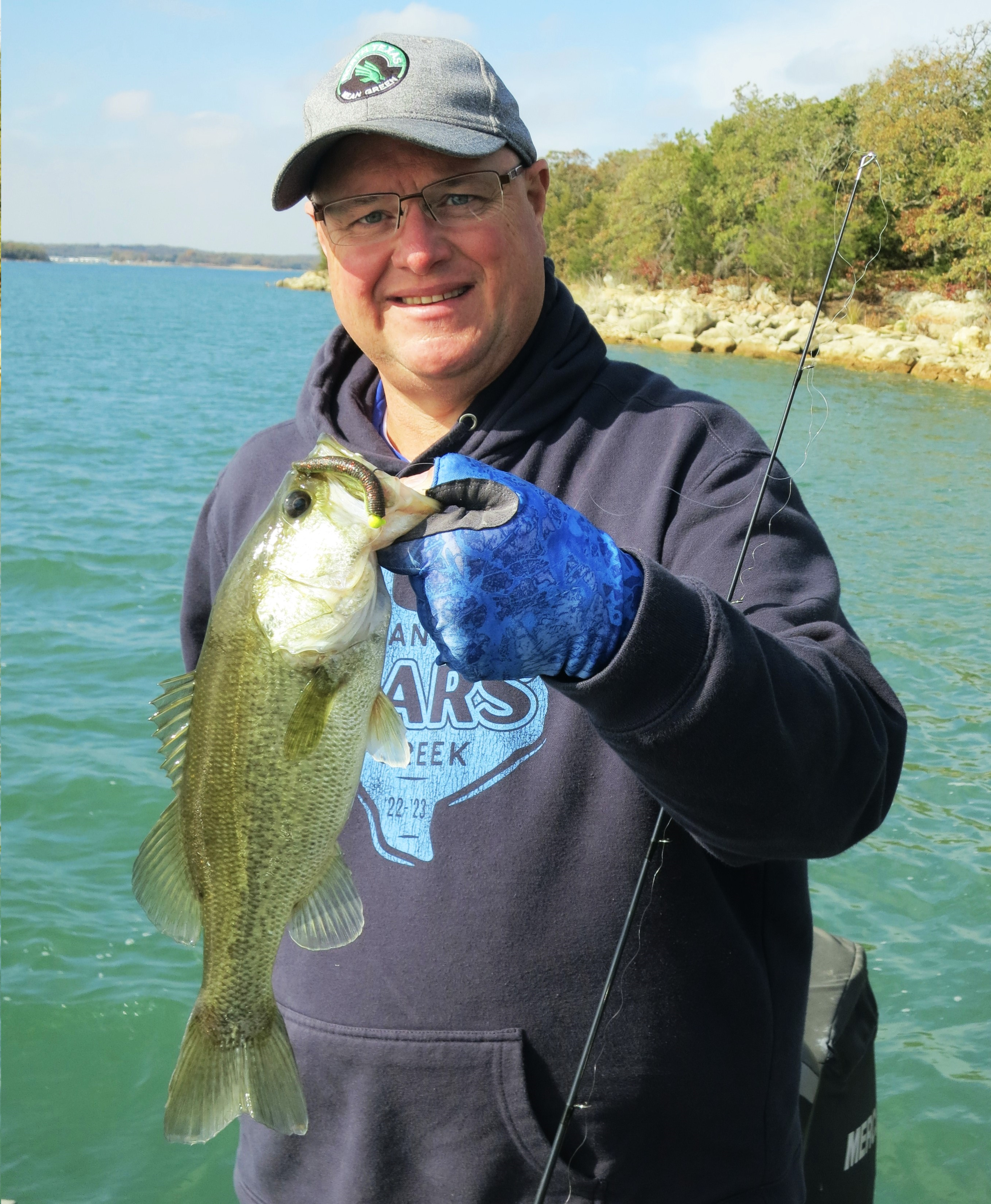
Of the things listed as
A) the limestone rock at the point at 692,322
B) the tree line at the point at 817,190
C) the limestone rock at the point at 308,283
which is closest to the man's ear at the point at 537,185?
the tree line at the point at 817,190

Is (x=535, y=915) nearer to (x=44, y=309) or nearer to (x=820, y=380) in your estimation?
(x=820, y=380)

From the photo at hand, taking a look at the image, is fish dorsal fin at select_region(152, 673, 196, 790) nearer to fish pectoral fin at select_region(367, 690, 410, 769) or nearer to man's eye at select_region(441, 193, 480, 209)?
fish pectoral fin at select_region(367, 690, 410, 769)

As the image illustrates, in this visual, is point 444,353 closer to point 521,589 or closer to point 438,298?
point 438,298

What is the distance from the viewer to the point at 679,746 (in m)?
1.63

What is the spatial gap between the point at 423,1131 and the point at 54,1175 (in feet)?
10.4

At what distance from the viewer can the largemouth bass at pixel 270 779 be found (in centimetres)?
190

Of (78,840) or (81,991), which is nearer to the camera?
(81,991)

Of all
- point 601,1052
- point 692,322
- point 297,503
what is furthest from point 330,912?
point 692,322

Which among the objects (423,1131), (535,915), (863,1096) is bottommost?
(863,1096)

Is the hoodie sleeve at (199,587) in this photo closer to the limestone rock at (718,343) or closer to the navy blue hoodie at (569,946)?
the navy blue hoodie at (569,946)

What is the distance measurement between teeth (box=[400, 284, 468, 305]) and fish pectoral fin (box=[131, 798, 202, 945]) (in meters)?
1.28

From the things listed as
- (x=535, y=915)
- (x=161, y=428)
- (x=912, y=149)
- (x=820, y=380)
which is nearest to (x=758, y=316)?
(x=912, y=149)

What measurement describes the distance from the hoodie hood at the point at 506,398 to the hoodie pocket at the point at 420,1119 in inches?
50.3

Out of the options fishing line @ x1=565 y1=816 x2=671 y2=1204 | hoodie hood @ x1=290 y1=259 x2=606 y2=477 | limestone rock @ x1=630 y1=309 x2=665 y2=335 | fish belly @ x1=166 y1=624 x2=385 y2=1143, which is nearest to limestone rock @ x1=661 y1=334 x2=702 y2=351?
limestone rock @ x1=630 y1=309 x2=665 y2=335
